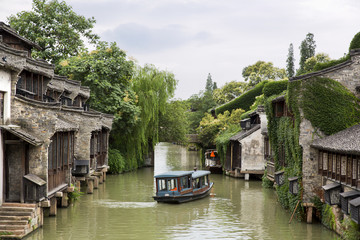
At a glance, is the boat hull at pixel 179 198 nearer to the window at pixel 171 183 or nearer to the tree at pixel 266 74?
the window at pixel 171 183

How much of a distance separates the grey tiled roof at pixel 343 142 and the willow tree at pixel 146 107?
29281 millimetres

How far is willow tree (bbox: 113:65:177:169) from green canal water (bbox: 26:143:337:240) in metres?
13.1

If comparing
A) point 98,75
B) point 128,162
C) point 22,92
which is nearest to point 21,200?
point 22,92

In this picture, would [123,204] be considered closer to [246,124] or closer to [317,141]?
[317,141]

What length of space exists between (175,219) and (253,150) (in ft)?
68.2

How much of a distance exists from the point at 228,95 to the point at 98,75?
52055mm

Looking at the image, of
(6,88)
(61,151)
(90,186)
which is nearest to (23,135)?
(6,88)

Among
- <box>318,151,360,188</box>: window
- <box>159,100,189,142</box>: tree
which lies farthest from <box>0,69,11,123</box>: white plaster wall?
<box>159,100,189,142</box>: tree

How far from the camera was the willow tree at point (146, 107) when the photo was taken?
174 ft

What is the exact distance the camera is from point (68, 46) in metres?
52.8

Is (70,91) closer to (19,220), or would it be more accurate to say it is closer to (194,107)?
(19,220)

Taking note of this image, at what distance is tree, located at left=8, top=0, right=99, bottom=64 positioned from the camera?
5088cm

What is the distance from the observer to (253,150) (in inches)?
1886

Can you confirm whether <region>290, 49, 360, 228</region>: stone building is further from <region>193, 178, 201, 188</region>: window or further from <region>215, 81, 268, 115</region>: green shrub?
<region>215, 81, 268, 115</region>: green shrub
